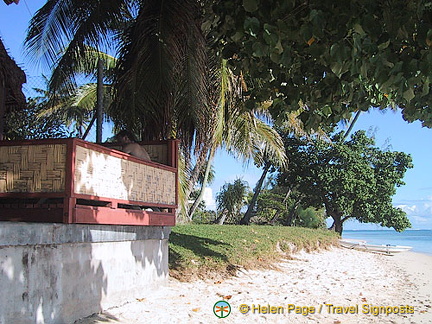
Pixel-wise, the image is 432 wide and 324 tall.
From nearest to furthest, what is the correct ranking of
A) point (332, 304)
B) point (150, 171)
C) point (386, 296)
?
1. point (150, 171)
2. point (332, 304)
3. point (386, 296)

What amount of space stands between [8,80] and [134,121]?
7.79 ft

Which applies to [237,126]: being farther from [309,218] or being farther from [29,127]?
[309,218]

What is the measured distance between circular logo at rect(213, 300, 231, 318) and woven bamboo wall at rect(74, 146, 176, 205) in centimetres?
191

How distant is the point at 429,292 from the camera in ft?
35.2

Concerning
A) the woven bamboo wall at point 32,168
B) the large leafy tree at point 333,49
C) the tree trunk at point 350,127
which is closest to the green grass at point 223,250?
the woven bamboo wall at point 32,168

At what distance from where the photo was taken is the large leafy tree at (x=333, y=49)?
10.8ft

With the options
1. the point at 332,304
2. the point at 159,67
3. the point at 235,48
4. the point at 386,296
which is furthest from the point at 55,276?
the point at 386,296

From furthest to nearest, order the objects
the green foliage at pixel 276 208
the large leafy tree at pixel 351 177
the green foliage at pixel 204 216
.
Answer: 1. the green foliage at pixel 204 216
2. the green foliage at pixel 276 208
3. the large leafy tree at pixel 351 177

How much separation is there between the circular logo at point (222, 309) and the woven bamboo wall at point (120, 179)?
6.28ft

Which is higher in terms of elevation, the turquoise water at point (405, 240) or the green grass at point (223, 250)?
the green grass at point (223, 250)

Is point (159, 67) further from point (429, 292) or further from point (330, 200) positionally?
point (330, 200)

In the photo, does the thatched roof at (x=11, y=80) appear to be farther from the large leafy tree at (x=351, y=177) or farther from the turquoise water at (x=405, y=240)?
the turquoise water at (x=405, y=240)

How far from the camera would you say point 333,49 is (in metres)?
3.22

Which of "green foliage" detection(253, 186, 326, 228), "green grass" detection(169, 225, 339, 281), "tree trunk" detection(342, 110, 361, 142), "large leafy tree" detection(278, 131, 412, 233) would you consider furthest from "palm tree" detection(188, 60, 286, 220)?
"green foliage" detection(253, 186, 326, 228)
